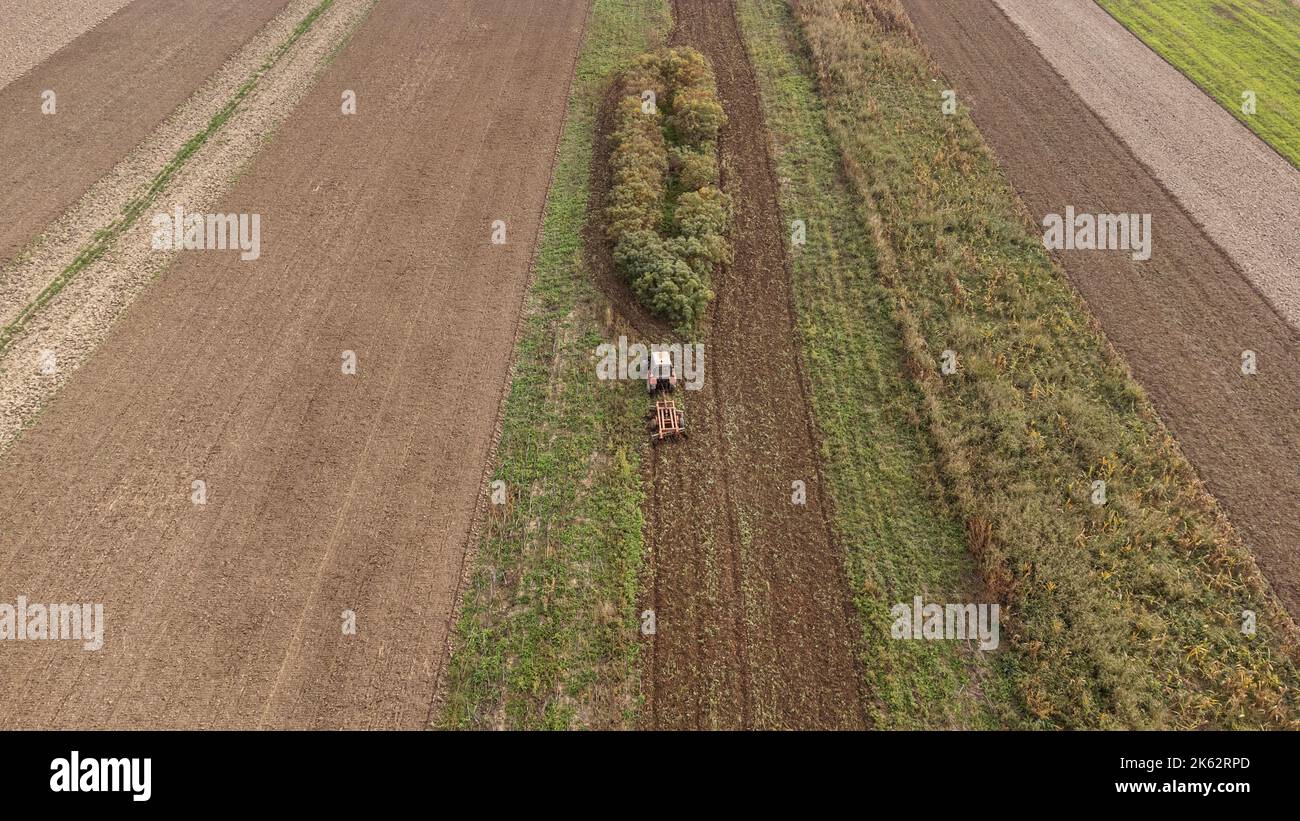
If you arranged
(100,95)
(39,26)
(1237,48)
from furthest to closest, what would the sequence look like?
1. (1237,48)
2. (39,26)
3. (100,95)

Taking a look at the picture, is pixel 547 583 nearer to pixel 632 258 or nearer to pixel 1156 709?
pixel 632 258

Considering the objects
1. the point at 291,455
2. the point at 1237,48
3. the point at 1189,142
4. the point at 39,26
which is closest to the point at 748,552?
the point at 291,455

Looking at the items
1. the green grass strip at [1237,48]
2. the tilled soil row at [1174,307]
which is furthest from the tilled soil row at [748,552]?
the green grass strip at [1237,48]

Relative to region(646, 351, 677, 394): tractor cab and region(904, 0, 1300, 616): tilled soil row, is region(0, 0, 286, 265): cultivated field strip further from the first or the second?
region(904, 0, 1300, 616): tilled soil row

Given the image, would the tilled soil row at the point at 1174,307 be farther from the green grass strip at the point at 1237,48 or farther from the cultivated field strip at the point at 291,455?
the cultivated field strip at the point at 291,455

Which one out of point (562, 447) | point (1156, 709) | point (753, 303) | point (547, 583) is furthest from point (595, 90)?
point (1156, 709)

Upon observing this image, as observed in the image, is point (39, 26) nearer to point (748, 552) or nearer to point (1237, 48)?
point (748, 552)

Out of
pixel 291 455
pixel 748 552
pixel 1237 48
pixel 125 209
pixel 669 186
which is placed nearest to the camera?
pixel 748 552
